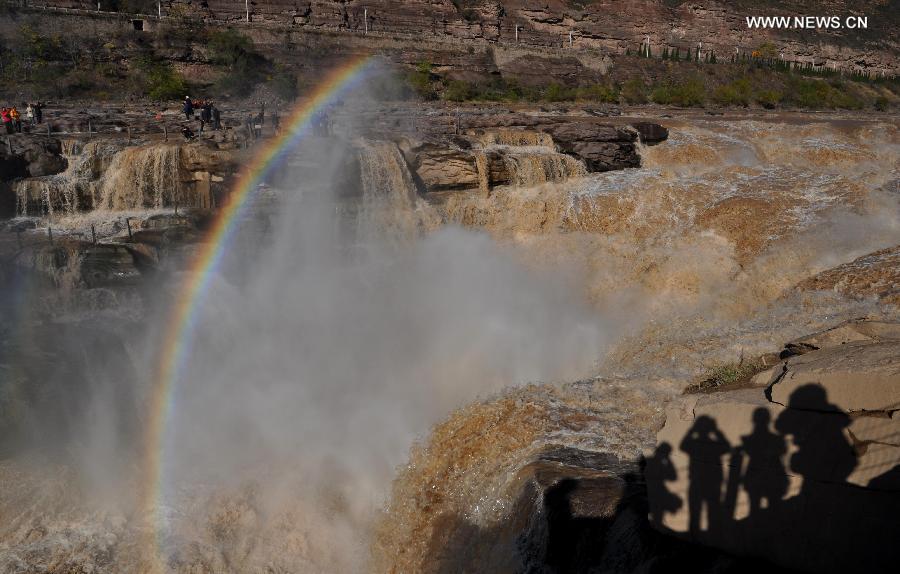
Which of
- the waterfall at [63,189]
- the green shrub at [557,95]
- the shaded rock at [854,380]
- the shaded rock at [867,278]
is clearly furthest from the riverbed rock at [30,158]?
the green shrub at [557,95]

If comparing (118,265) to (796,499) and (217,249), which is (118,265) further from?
(796,499)

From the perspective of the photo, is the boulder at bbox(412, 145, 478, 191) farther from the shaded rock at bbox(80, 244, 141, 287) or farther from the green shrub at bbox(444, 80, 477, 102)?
the green shrub at bbox(444, 80, 477, 102)

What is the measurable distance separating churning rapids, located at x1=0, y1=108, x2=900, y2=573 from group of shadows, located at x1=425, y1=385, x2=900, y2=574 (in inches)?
18.8

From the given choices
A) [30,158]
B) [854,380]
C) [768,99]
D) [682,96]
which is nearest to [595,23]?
[768,99]

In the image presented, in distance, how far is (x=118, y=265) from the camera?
994 centimetres

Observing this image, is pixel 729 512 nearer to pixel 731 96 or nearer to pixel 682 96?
pixel 682 96

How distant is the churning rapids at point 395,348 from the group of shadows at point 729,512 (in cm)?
48

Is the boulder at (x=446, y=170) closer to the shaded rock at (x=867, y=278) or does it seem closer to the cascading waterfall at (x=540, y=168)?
the cascading waterfall at (x=540, y=168)

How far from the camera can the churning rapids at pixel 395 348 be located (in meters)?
6.28

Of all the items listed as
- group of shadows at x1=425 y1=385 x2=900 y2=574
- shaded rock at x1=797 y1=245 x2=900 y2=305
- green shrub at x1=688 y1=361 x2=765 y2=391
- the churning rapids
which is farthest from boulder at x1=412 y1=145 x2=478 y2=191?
group of shadows at x1=425 y1=385 x2=900 y2=574

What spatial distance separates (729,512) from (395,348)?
241 inches

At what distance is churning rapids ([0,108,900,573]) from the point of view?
6.28m

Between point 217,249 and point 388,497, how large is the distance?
6620 millimetres

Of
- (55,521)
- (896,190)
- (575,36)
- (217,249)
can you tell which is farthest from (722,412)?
(575,36)
